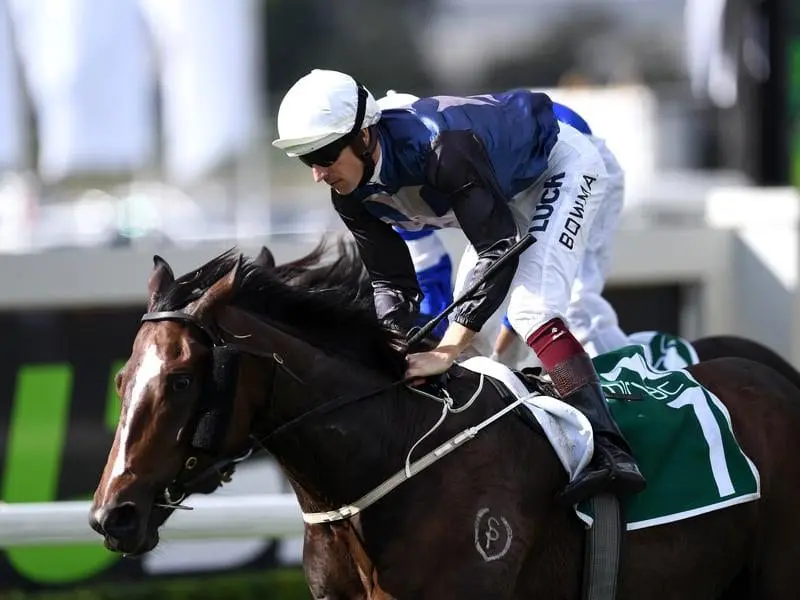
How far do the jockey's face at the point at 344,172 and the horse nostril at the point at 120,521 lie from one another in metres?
0.97

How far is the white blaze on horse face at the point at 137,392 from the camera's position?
293 centimetres

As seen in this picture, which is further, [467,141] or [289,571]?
[289,571]

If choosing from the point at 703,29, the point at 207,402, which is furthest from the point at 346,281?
the point at 703,29

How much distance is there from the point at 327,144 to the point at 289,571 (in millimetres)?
3168

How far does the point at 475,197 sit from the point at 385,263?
47cm

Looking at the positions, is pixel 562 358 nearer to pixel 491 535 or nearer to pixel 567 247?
pixel 567 247

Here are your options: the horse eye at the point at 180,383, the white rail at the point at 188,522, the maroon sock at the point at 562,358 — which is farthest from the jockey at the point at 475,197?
the white rail at the point at 188,522

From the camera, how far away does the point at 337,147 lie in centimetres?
329

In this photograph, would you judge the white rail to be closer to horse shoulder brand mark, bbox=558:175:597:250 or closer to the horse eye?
horse shoulder brand mark, bbox=558:175:597:250

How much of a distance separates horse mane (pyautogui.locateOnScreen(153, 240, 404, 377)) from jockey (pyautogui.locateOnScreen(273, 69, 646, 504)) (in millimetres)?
92

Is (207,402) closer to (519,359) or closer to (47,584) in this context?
(519,359)

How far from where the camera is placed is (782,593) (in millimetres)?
3711

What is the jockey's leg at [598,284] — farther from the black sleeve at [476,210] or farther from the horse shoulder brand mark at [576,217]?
the black sleeve at [476,210]

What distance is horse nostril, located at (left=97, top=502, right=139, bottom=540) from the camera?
2.87m
